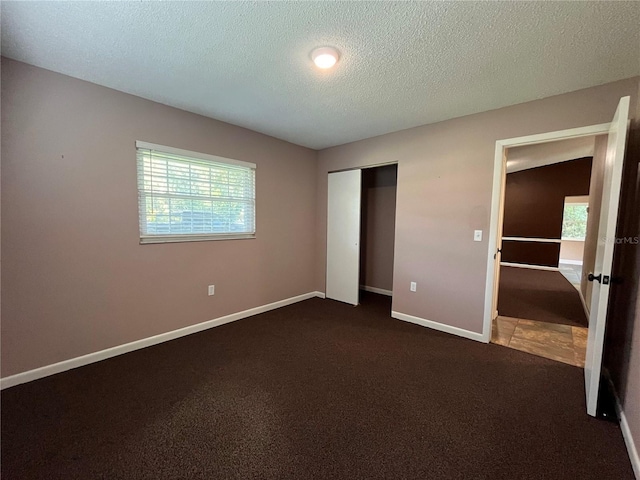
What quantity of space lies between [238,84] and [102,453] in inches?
107

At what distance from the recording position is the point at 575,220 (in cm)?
809

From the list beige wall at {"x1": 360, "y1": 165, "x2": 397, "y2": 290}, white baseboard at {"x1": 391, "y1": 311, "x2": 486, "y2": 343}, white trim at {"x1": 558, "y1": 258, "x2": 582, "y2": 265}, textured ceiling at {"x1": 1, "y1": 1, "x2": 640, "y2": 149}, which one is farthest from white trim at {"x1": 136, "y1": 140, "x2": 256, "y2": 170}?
white trim at {"x1": 558, "y1": 258, "x2": 582, "y2": 265}

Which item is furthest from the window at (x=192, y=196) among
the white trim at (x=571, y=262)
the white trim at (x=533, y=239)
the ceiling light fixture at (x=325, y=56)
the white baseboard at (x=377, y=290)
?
the white trim at (x=571, y=262)

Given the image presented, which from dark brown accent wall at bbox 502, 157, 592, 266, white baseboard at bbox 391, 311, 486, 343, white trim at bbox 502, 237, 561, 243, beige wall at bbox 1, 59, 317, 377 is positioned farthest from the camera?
white trim at bbox 502, 237, 561, 243

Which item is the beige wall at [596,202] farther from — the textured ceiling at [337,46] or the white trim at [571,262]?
the white trim at [571,262]

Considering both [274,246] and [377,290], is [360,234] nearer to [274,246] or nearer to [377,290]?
[377,290]

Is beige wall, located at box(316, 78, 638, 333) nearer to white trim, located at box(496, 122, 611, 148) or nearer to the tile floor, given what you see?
white trim, located at box(496, 122, 611, 148)

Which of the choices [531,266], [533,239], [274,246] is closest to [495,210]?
[274,246]

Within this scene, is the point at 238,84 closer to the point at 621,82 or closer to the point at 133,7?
the point at 133,7

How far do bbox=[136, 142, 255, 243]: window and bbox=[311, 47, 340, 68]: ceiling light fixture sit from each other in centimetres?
176

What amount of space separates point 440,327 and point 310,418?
208 cm

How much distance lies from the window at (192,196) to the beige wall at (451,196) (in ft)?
6.26

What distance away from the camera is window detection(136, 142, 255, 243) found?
265 cm

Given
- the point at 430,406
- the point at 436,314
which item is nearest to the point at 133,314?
the point at 430,406
